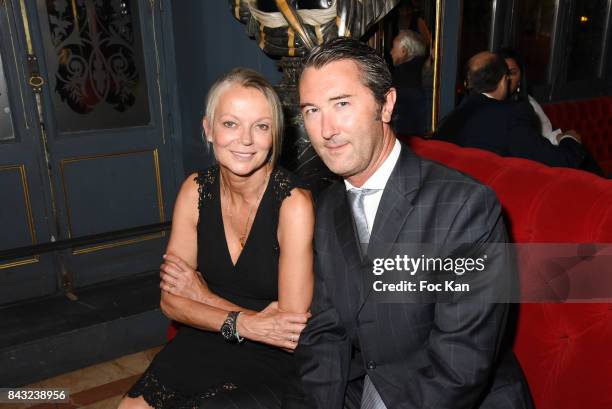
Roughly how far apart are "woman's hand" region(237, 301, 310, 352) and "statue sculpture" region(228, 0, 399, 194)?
776mm

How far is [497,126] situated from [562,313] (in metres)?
1.53

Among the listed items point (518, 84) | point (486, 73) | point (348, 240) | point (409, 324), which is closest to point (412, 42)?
point (486, 73)

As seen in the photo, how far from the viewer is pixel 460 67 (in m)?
4.13

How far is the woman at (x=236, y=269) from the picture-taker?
1.57 m

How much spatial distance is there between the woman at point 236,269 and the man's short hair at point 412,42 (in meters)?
1.87

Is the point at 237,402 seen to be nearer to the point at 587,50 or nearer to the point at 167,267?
the point at 167,267

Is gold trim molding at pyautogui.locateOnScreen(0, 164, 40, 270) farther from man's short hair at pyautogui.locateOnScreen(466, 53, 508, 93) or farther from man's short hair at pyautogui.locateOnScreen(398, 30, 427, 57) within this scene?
man's short hair at pyautogui.locateOnScreen(466, 53, 508, 93)

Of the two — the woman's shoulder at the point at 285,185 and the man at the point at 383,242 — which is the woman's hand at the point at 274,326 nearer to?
the man at the point at 383,242

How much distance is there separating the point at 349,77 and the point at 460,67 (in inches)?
127

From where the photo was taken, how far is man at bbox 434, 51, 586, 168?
8.47 feet

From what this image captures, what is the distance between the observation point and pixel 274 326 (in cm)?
158

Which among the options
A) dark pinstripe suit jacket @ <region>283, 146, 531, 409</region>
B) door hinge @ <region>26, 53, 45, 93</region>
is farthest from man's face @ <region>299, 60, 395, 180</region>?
door hinge @ <region>26, 53, 45, 93</region>

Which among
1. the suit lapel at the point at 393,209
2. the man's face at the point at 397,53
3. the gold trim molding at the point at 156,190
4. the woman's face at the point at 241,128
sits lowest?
the gold trim molding at the point at 156,190

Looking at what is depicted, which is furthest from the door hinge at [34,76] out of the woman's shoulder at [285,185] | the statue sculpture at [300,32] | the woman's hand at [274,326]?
the woman's hand at [274,326]
